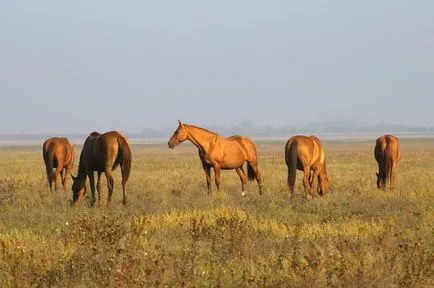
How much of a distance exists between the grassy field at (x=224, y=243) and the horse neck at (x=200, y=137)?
2196 millimetres

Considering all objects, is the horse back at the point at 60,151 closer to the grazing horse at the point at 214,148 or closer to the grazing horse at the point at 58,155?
the grazing horse at the point at 58,155

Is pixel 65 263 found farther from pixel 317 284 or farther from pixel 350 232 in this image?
pixel 350 232

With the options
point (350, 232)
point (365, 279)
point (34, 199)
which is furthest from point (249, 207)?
point (365, 279)

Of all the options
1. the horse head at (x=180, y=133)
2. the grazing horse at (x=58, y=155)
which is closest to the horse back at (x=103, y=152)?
the horse head at (x=180, y=133)

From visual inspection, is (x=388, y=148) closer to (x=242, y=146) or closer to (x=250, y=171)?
(x=250, y=171)

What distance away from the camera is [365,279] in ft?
18.8

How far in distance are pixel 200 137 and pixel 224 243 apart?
26.8ft

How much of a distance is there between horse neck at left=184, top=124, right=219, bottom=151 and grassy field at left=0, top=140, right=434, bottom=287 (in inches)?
86.4

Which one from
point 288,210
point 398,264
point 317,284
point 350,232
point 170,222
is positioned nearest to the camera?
point 317,284

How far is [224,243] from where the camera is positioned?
7922mm

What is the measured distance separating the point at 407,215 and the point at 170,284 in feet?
21.3

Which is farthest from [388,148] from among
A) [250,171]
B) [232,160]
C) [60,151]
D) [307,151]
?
[60,151]

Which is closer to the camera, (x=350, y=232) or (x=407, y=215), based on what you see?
(x=350, y=232)

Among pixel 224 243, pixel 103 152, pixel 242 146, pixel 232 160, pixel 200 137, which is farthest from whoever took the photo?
pixel 242 146
